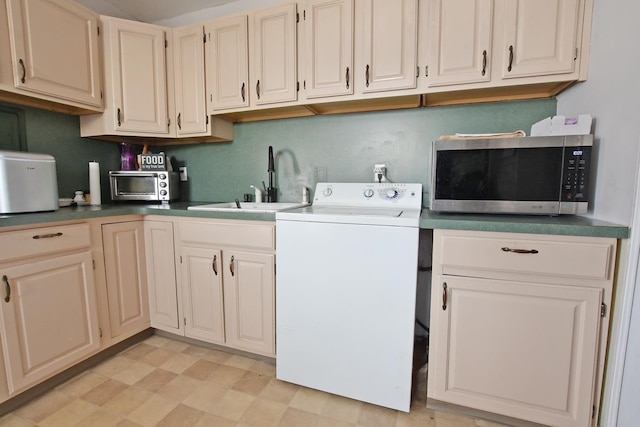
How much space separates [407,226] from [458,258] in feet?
0.83

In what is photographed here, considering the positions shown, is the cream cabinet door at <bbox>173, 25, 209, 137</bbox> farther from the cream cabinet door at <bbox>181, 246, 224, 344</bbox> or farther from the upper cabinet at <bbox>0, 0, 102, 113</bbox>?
the cream cabinet door at <bbox>181, 246, 224, 344</bbox>

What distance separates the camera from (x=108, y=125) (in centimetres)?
191

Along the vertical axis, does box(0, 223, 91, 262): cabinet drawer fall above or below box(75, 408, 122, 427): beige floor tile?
above

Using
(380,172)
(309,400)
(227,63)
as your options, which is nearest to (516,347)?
(309,400)

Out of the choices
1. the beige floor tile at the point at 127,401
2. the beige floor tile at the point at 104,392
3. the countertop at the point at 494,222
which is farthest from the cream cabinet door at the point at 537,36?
the beige floor tile at the point at 104,392

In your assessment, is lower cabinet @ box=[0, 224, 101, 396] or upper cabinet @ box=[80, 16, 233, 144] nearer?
lower cabinet @ box=[0, 224, 101, 396]

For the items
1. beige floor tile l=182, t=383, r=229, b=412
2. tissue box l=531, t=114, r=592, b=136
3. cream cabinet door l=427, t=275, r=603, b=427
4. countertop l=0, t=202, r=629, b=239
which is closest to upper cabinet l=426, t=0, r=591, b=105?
tissue box l=531, t=114, r=592, b=136

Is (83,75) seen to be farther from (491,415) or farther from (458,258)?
(491,415)

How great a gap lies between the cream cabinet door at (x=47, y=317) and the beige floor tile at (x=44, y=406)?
0.37 ft

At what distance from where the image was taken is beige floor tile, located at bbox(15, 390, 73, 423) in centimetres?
132

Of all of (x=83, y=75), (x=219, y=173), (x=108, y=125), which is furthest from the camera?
(x=219, y=173)

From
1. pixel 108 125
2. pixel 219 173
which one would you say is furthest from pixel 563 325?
pixel 108 125

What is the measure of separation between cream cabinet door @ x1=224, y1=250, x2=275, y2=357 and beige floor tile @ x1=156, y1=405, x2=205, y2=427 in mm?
391

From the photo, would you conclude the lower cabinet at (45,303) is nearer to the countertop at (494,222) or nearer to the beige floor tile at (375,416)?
the countertop at (494,222)
